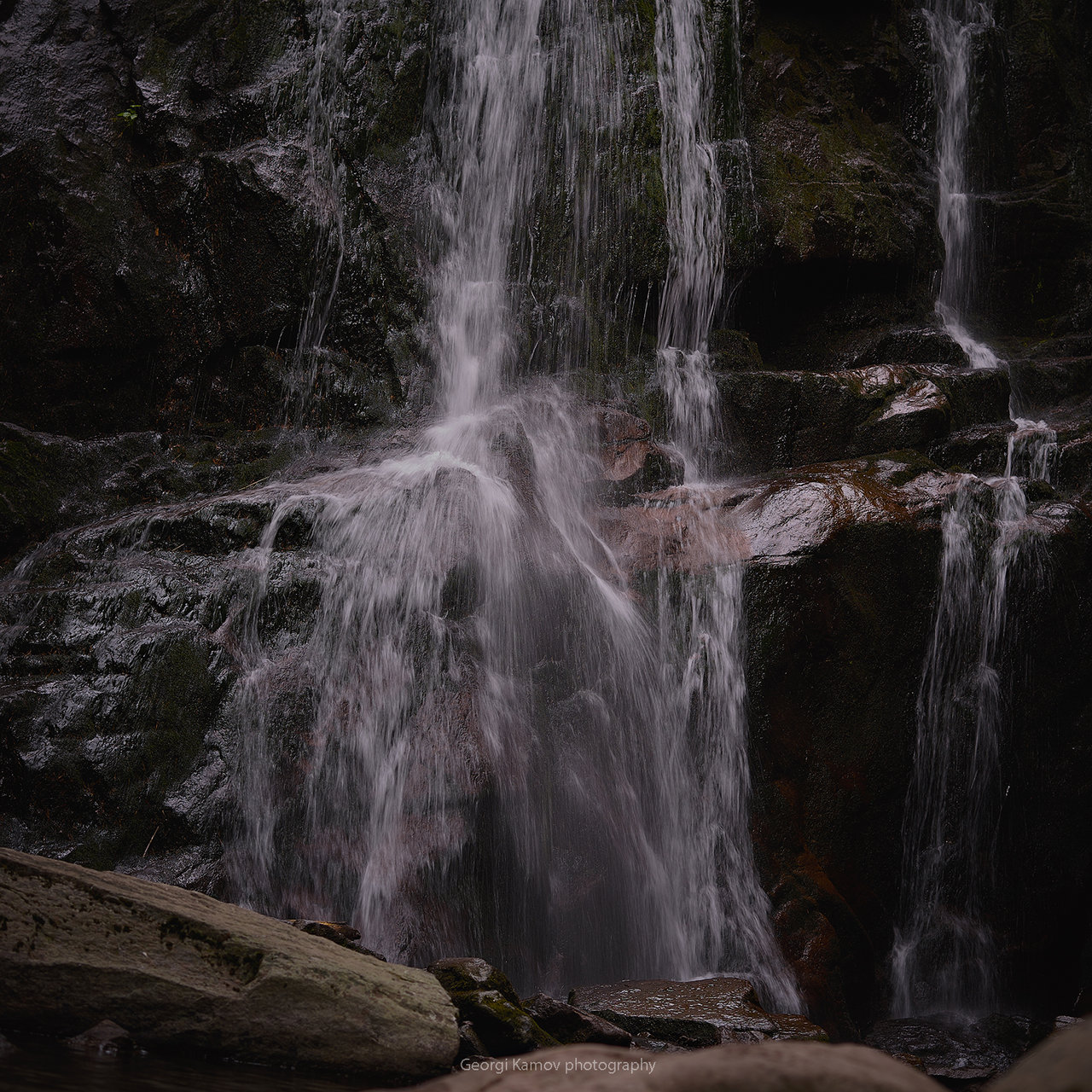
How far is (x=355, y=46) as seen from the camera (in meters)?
10.1

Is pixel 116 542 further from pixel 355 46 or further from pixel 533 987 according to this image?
pixel 355 46

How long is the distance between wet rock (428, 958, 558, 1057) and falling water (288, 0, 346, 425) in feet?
19.6

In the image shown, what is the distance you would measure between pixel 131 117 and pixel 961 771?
31.8 ft

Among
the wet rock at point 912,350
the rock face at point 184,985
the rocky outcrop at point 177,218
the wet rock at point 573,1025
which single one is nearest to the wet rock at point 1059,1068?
the rock face at point 184,985

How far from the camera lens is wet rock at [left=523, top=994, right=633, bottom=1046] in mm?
4148

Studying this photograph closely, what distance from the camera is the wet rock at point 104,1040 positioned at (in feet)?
10.2

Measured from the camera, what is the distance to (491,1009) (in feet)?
13.1

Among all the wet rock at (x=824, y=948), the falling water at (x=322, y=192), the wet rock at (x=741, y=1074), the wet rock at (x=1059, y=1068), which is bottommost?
the wet rock at (x=824, y=948)

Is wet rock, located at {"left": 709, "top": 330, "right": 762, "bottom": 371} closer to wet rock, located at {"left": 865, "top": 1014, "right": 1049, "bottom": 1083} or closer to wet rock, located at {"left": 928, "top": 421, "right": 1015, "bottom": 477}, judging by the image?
wet rock, located at {"left": 928, "top": 421, "right": 1015, "bottom": 477}

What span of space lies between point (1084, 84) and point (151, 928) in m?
15.2

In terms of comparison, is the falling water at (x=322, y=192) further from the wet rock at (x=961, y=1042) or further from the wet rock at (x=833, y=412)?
the wet rock at (x=961, y=1042)

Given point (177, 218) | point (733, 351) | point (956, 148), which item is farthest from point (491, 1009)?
point (956, 148)

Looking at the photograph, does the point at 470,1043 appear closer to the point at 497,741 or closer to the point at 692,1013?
the point at 692,1013

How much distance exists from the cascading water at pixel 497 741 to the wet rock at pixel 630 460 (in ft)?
0.97
